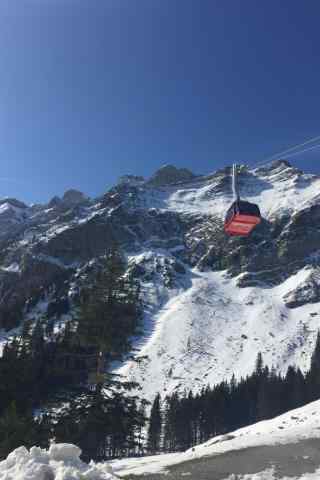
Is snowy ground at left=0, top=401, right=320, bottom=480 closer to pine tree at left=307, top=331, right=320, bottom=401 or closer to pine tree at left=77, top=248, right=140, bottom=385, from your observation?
pine tree at left=77, top=248, right=140, bottom=385

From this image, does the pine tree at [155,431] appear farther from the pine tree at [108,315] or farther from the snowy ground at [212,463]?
the snowy ground at [212,463]

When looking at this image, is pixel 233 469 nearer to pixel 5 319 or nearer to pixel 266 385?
pixel 266 385

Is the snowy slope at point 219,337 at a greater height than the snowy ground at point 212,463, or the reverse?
the snowy slope at point 219,337

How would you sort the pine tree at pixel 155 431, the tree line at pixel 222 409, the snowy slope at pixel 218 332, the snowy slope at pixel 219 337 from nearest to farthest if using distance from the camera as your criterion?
the pine tree at pixel 155 431, the tree line at pixel 222 409, the snowy slope at pixel 219 337, the snowy slope at pixel 218 332

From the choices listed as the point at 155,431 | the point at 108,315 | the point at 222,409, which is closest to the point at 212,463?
the point at 108,315

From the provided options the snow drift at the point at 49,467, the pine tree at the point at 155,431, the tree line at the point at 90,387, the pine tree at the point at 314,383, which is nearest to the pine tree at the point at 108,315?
the tree line at the point at 90,387

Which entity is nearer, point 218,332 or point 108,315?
point 108,315

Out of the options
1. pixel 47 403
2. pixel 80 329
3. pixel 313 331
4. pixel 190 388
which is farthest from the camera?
pixel 313 331

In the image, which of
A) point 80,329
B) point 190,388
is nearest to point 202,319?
point 190,388

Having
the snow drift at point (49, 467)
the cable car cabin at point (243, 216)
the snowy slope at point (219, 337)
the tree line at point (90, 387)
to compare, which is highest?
the snowy slope at point (219, 337)

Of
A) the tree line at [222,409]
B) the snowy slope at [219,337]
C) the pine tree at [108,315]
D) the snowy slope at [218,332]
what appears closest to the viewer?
the pine tree at [108,315]

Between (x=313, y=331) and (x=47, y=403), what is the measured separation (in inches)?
5256

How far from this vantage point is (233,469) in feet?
34.7

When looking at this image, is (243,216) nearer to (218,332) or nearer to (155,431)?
(155,431)
